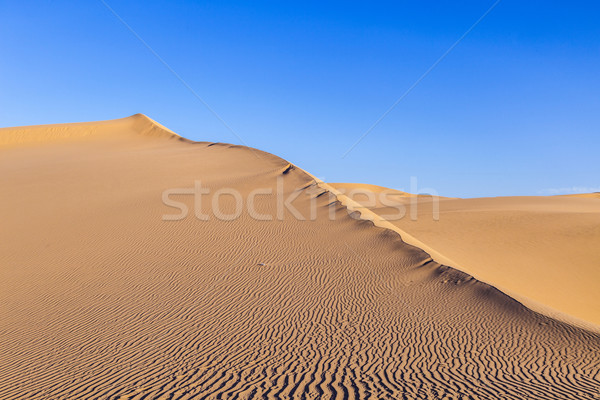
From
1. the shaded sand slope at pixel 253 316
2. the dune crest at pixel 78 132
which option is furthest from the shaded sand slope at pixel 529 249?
the dune crest at pixel 78 132

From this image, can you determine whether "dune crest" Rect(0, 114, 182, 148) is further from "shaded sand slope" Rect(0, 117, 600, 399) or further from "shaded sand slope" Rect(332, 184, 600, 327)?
"shaded sand slope" Rect(332, 184, 600, 327)

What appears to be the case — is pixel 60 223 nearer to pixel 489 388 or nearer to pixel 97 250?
pixel 97 250

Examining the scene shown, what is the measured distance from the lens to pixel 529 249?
19.7 m

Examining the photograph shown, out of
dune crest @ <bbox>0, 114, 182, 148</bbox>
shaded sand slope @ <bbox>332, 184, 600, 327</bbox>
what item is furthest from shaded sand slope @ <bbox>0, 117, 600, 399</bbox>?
dune crest @ <bbox>0, 114, 182, 148</bbox>

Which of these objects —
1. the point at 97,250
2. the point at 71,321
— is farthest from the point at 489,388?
the point at 97,250

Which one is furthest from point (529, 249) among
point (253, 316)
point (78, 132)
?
point (78, 132)

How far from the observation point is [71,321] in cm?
1004

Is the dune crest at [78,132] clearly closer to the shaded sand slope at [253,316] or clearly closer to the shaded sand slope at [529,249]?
the shaded sand slope at [253,316]

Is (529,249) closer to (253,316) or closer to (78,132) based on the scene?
(253,316)

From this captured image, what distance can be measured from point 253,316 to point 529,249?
15.3 m

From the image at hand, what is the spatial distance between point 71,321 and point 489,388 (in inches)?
356

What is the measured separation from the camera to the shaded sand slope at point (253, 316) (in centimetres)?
683

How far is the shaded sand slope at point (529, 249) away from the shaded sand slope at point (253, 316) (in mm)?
2269

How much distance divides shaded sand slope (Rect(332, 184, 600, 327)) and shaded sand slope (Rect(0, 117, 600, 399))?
227 cm
